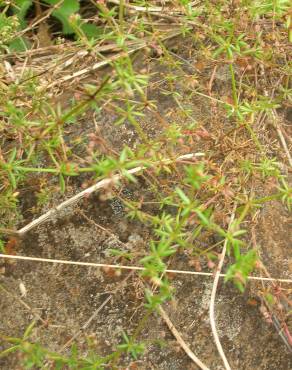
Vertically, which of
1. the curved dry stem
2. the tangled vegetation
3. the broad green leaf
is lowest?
the curved dry stem

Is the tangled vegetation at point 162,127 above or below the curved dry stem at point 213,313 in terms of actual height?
above

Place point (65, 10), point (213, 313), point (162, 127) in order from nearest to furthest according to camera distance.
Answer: point (213, 313), point (162, 127), point (65, 10)

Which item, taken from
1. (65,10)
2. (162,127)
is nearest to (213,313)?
(162,127)

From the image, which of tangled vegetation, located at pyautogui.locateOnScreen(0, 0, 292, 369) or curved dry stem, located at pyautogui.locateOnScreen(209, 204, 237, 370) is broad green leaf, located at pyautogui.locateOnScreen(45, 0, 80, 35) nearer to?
tangled vegetation, located at pyautogui.locateOnScreen(0, 0, 292, 369)

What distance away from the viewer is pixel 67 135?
2.32 m

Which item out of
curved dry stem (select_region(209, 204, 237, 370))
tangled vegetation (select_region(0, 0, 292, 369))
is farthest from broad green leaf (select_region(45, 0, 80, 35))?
curved dry stem (select_region(209, 204, 237, 370))

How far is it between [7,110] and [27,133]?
0.37ft

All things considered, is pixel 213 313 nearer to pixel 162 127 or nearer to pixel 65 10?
pixel 162 127

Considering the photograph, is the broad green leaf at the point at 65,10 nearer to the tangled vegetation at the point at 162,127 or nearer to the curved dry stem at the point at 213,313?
the tangled vegetation at the point at 162,127

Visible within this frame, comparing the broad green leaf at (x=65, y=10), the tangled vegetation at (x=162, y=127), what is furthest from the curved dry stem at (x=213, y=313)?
the broad green leaf at (x=65, y=10)

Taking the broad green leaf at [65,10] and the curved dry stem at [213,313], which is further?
the broad green leaf at [65,10]

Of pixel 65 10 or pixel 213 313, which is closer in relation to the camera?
pixel 213 313

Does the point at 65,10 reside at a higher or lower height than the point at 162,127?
higher

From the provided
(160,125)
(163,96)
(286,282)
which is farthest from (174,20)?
(286,282)
